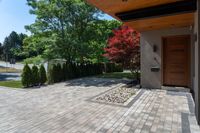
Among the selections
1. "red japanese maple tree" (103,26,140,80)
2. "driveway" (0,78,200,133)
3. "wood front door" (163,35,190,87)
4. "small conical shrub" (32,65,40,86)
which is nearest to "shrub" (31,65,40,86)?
"small conical shrub" (32,65,40,86)

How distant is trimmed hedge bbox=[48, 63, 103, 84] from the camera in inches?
441

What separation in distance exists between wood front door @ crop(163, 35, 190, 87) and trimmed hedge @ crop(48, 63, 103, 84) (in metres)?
6.72

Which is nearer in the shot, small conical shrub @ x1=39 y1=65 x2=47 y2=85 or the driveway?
the driveway

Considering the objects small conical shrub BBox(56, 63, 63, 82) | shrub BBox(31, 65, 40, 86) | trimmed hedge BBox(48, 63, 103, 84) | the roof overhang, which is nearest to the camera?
the roof overhang

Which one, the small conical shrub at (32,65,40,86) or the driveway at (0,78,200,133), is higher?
the small conical shrub at (32,65,40,86)

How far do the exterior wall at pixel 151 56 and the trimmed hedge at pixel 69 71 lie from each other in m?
5.75

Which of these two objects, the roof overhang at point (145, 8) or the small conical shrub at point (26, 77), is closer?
the roof overhang at point (145, 8)

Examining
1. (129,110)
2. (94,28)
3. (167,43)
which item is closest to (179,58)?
(167,43)

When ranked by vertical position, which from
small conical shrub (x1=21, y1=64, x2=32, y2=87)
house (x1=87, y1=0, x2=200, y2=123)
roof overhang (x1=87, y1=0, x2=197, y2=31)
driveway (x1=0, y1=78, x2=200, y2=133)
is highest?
roof overhang (x1=87, y1=0, x2=197, y2=31)

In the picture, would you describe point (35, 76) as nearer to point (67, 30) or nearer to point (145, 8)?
point (67, 30)

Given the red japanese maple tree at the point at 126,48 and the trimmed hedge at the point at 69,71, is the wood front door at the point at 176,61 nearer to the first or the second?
the red japanese maple tree at the point at 126,48

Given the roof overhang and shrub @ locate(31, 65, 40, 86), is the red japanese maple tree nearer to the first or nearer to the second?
the roof overhang

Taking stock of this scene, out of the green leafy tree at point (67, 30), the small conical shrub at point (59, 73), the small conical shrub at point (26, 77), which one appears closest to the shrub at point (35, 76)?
the small conical shrub at point (26, 77)

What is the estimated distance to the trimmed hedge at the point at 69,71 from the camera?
36.8ft
